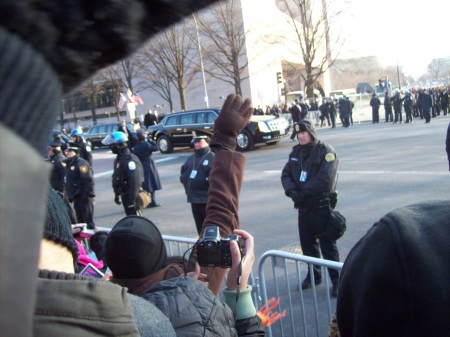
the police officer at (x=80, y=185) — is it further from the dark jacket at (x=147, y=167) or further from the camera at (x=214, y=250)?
the camera at (x=214, y=250)

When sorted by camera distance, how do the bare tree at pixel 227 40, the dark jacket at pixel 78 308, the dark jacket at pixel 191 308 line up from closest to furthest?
the dark jacket at pixel 78 308 → the dark jacket at pixel 191 308 → the bare tree at pixel 227 40

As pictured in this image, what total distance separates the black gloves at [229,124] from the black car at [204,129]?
1699 centimetres

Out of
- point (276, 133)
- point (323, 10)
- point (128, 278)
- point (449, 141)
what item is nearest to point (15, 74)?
point (128, 278)

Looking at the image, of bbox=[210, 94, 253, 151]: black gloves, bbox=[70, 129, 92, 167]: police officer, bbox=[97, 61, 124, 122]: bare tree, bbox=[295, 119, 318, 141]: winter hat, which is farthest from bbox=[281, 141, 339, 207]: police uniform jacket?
bbox=[70, 129, 92, 167]: police officer

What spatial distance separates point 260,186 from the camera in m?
11.9

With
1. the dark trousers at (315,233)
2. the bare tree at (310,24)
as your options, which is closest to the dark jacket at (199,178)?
the dark trousers at (315,233)

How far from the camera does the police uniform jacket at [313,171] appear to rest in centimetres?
526

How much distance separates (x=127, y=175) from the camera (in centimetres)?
862

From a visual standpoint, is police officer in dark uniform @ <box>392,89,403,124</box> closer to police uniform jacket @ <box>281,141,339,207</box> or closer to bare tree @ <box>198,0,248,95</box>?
bare tree @ <box>198,0,248,95</box>

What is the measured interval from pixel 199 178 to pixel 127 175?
211cm

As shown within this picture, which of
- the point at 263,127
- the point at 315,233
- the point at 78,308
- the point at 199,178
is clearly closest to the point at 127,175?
the point at 199,178

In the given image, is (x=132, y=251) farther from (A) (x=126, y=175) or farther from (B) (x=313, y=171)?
(A) (x=126, y=175)

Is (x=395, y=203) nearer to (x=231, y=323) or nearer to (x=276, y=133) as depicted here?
(x=231, y=323)

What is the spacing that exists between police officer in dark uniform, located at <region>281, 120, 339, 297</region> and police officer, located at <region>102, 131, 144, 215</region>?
3817 mm
